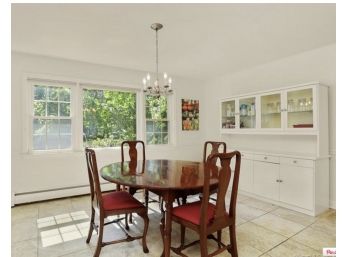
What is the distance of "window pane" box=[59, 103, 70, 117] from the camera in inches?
152

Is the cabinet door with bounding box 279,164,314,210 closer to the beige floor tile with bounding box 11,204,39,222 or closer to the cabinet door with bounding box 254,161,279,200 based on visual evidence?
the cabinet door with bounding box 254,161,279,200

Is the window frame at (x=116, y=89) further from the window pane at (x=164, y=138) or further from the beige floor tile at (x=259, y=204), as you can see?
the beige floor tile at (x=259, y=204)

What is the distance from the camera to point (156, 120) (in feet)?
16.0

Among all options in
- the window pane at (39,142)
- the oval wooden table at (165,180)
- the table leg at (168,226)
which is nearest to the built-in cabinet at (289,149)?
the oval wooden table at (165,180)

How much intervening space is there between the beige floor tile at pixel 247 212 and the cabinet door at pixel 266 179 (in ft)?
1.48

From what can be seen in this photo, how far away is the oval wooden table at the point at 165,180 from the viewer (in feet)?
6.02

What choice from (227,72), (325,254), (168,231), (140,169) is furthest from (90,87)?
(325,254)

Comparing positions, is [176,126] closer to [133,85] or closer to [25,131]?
[133,85]

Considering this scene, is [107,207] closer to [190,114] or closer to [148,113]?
[148,113]

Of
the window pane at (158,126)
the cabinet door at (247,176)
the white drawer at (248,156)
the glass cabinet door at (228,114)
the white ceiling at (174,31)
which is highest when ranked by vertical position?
the white ceiling at (174,31)

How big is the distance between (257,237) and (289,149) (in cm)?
188

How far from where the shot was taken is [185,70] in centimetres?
453

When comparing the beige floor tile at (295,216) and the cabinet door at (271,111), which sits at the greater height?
the cabinet door at (271,111)

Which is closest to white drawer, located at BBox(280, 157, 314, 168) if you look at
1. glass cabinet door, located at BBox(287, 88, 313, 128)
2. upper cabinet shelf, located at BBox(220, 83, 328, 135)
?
upper cabinet shelf, located at BBox(220, 83, 328, 135)
